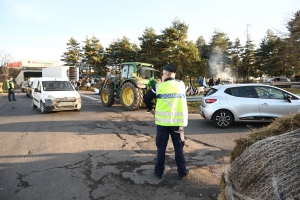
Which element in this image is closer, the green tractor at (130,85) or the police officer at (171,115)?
the police officer at (171,115)

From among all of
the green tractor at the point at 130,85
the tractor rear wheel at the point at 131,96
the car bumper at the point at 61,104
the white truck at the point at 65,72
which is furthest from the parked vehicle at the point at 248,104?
the white truck at the point at 65,72

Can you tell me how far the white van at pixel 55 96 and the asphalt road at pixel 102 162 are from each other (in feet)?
7.61

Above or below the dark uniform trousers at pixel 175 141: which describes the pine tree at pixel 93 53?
above

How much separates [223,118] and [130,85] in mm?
5317

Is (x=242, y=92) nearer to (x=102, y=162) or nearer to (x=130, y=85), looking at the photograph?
(x=102, y=162)

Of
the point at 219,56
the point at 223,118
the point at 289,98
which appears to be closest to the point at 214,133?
the point at 223,118

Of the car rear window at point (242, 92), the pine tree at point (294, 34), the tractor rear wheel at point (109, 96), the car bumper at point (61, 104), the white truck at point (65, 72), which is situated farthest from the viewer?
the white truck at point (65, 72)

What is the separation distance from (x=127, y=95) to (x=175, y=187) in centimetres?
867

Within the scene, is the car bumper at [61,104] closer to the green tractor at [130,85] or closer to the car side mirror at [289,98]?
the green tractor at [130,85]

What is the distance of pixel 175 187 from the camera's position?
11.3 ft

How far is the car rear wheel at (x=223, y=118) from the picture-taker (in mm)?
7305

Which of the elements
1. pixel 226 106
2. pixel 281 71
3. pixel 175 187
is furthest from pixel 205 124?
pixel 281 71

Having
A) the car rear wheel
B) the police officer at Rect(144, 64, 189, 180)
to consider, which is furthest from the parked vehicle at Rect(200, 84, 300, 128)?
the police officer at Rect(144, 64, 189, 180)

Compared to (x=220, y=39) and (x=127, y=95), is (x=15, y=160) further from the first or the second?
(x=220, y=39)
